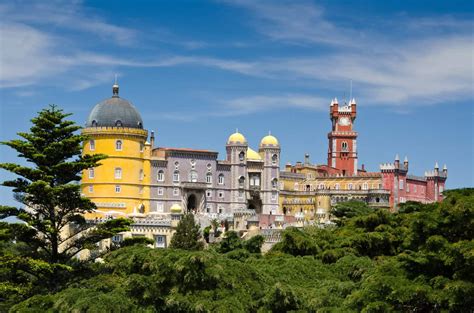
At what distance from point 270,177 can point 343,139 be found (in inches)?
655

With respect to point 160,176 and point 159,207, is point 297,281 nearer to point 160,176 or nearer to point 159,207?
point 159,207

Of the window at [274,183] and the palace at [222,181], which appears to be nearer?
the palace at [222,181]

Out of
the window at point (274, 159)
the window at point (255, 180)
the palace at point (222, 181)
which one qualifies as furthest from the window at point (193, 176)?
the window at point (274, 159)

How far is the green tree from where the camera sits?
6576 cm

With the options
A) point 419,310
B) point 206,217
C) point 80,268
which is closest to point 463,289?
point 419,310

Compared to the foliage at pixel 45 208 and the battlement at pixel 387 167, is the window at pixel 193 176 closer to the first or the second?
the battlement at pixel 387 167

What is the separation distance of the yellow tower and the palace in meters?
0.10

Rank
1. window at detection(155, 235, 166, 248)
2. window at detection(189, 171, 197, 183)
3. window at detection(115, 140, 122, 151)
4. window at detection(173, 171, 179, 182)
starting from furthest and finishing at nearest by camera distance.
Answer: window at detection(189, 171, 197, 183)
window at detection(173, 171, 179, 182)
window at detection(115, 140, 122, 151)
window at detection(155, 235, 166, 248)

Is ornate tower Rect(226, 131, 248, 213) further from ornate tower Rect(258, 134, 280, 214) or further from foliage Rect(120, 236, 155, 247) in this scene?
foliage Rect(120, 236, 155, 247)

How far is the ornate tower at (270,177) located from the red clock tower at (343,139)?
14.2 metres

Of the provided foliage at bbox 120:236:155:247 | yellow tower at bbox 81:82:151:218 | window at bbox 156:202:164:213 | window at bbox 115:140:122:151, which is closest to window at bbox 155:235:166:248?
yellow tower at bbox 81:82:151:218

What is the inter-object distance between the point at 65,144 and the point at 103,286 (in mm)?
5578

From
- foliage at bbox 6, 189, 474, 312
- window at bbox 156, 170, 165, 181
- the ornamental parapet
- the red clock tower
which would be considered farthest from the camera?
the red clock tower

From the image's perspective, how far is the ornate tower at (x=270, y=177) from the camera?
3728 inches
